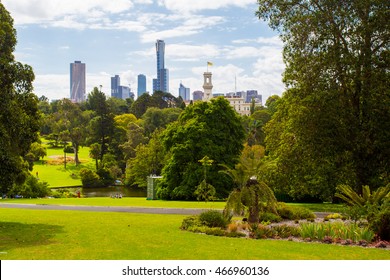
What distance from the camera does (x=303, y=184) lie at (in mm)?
32000

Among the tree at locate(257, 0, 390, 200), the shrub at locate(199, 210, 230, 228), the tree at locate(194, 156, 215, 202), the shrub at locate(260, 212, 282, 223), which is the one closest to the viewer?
the shrub at locate(199, 210, 230, 228)

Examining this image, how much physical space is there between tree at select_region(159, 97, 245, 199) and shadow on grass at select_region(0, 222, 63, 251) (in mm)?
24791

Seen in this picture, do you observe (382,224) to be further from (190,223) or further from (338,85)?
(338,85)

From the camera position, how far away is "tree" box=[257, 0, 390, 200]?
2741 centimetres

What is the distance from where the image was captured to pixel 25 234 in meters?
18.2

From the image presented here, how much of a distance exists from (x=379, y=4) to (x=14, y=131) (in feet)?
69.5

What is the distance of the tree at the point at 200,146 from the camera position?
45969mm

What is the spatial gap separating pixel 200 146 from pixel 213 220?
2659cm

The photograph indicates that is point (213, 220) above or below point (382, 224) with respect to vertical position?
below

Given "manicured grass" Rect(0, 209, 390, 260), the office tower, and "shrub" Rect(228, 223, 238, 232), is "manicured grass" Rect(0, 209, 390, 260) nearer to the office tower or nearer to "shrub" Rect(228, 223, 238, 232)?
"shrub" Rect(228, 223, 238, 232)

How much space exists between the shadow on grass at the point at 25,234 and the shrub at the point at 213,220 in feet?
19.4

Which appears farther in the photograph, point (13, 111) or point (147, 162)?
point (147, 162)

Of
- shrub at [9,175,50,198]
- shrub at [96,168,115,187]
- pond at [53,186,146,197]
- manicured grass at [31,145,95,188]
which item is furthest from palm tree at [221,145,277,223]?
Answer: shrub at [96,168,115,187]

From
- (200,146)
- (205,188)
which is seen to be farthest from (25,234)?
(200,146)
